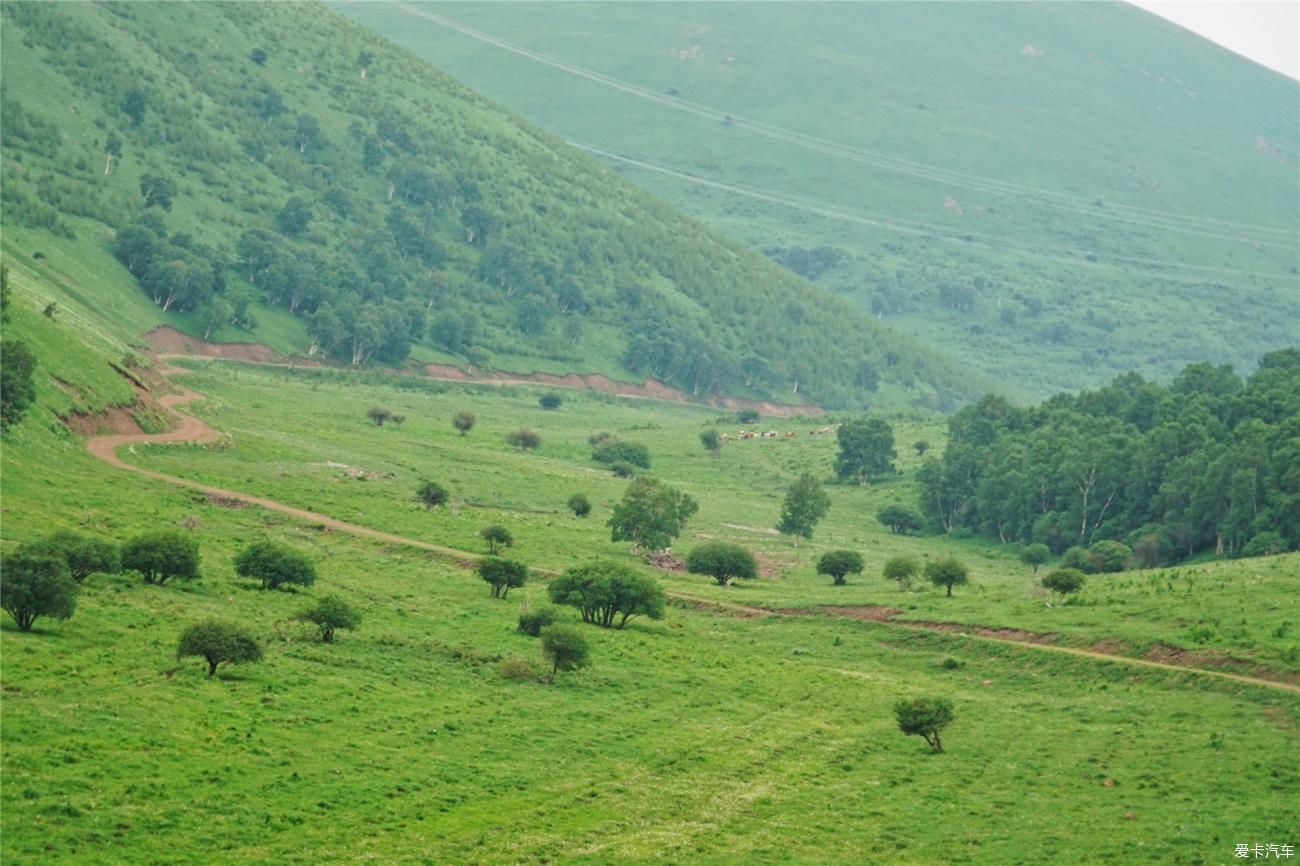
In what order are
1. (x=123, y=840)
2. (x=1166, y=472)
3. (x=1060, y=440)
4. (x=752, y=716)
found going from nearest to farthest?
(x=123, y=840) < (x=752, y=716) < (x=1166, y=472) < (x=1060, y=440)

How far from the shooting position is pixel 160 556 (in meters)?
66.2

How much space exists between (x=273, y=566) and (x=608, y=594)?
15.3m

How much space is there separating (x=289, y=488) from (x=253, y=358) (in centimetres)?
6420

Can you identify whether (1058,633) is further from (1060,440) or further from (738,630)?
(1060,440)

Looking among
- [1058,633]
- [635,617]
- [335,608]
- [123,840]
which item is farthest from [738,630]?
[123,840]

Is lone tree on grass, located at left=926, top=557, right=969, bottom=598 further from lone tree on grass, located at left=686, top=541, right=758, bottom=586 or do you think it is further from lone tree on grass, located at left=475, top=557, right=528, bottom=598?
lone tree on grass, located at left=475, top=557, right=528, bottom=598

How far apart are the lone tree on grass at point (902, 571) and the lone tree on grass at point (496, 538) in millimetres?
20896

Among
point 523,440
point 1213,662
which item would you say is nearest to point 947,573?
point 1213,662

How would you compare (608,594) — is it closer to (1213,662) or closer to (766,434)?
(1213,662)

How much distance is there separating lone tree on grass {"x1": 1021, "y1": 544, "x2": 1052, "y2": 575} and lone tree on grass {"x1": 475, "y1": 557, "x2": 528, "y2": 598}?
39295 millimetres

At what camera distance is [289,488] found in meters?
94.5

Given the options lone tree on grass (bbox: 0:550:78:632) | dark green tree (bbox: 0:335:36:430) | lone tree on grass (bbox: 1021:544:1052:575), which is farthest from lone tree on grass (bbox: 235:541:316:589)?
lone tree on grass (bbox: 1021:544:1052:575)

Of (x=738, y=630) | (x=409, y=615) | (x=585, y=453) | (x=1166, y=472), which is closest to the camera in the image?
(x=409, y=615)

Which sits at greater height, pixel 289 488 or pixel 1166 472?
pixel 1166 472
